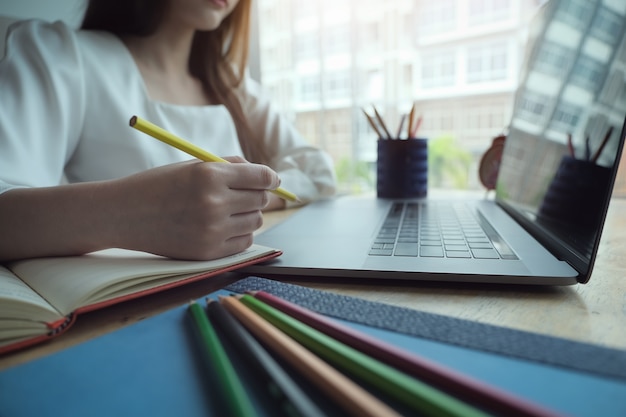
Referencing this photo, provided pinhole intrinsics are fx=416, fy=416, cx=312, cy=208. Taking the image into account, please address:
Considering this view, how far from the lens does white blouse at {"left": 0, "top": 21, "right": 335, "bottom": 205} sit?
1.79 feet

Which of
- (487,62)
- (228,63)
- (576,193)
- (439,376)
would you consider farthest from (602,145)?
(487,62)

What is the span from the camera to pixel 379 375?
146 millimetres

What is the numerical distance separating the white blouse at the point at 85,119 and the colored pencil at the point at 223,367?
29cm

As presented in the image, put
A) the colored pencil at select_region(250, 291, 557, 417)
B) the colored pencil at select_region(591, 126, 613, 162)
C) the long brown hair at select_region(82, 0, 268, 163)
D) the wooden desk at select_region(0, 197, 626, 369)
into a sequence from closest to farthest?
the colored pencil at select_region(250, 291, 557, 417) → the wooden desk at select_region(0, 197, 626, 369) → the colored pencil at select_region(591, 126, 613, 162) → the long brown hair at select_region(82, 0, 268, 163)

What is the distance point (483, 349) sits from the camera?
196 mm

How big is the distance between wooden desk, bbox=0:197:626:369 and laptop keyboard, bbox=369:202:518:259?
5cm

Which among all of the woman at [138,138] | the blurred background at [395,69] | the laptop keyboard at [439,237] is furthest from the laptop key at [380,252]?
the blurred background at [395,69]

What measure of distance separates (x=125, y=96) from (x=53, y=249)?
437 millimetres

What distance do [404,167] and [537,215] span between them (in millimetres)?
356

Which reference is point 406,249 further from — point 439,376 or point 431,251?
point 439,376

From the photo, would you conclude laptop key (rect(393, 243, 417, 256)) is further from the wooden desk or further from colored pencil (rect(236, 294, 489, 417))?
colored pencil (rect(236, 294, 489, 417))

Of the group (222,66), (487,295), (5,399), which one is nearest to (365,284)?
(487,295)

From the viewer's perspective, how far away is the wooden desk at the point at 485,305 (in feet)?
0.75

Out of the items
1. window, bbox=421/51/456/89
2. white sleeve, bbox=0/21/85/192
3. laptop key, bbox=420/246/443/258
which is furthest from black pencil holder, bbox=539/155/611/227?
window, bbox=421/51/456/89
